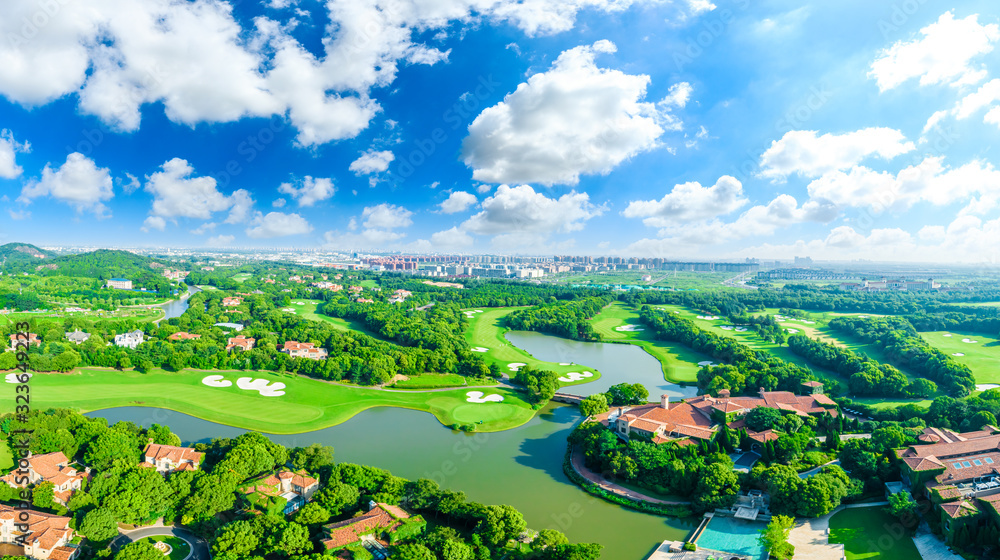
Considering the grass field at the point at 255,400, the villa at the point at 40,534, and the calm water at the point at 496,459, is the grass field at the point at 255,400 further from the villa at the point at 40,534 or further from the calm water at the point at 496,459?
the villa at the point at 40,534

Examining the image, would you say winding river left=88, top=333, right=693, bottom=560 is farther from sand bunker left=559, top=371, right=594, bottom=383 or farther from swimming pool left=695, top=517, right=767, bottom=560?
sand bunker left=559, top=371, right=594, bottom=383

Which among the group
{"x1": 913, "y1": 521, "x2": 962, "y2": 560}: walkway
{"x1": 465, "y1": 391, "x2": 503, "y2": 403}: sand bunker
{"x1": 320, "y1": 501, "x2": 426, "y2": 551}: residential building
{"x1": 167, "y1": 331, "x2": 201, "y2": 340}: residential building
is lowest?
{"x1": 913, "y1": 521, "x2": 962, "y2": 560}: walkway

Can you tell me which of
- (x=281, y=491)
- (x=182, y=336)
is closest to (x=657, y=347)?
(x=281, y=491)

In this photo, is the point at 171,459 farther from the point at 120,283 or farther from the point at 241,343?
the point at 120,283

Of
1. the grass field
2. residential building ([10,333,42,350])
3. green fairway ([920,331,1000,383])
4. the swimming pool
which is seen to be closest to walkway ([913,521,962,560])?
the swimming pool

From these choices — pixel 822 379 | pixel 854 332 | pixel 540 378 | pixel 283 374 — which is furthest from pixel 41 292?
pixel 854 332

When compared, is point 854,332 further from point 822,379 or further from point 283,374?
point 283,374

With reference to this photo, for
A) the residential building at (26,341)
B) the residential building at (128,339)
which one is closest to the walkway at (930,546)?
the residential building at (128,339)
